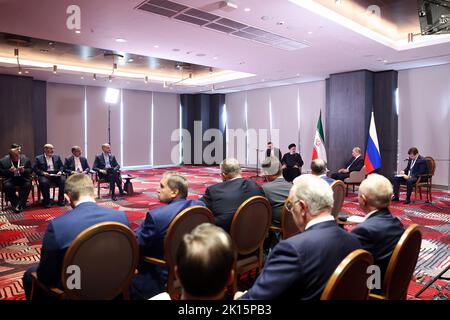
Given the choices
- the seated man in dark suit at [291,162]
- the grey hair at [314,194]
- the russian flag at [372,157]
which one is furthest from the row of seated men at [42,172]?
the grey hair at [314,194]

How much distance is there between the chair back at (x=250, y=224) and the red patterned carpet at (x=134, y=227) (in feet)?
5.06

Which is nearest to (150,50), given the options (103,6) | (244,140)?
(103,6)

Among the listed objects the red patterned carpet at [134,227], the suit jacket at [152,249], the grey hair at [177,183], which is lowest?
the red patterned carpet at [134,227]

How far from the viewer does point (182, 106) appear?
15984mm

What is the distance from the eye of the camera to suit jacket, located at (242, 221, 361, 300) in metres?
1.43

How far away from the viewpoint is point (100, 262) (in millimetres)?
2008

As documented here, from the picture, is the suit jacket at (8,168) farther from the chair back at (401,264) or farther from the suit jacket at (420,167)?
the suit jacket at (420,167)

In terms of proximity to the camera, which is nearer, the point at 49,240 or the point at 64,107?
the point at 49,240

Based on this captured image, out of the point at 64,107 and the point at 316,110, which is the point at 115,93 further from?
the point at 316,110

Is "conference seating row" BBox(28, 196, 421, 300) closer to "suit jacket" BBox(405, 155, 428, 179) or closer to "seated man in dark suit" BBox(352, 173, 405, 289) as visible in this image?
"seated man in dark suit" BBox(352, 173, 405, 289)

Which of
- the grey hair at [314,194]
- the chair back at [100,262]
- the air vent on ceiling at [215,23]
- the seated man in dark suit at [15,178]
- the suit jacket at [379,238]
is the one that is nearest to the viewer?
the grey hair at [314,194]

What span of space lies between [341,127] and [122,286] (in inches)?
379

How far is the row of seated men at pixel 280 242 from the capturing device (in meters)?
1.45
